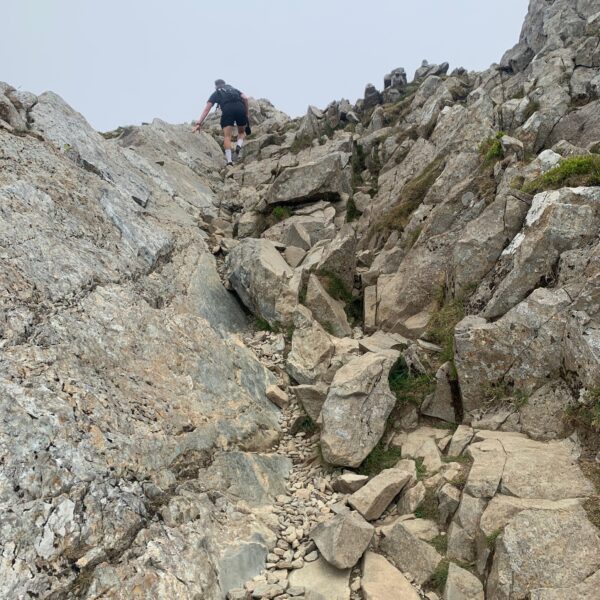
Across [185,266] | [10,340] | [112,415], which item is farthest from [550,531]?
[185,266]

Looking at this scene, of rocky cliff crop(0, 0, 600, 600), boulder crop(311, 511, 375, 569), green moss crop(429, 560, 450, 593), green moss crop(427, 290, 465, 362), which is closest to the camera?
rocky cliff crop(0, 0, 600, 600)

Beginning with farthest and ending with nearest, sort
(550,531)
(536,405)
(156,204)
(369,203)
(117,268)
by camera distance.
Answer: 1. (369,203)
2. (156,204)
3. (117,268)
4. (536,405)
5. (550,531)

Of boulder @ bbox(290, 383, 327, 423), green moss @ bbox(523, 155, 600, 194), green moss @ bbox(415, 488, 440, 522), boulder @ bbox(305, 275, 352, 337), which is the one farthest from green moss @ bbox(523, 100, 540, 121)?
green moss @ bbox(415, 488, 440, 522)

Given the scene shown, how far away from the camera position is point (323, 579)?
8992 mm

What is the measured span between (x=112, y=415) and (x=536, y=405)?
31.6 feet

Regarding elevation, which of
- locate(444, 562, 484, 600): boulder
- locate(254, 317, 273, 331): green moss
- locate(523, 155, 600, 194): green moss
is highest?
locate(523, 155, 600, 194): green moss

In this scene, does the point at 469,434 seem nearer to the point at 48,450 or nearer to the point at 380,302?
the point at 380,302

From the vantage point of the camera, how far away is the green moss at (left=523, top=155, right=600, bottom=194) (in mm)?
13516

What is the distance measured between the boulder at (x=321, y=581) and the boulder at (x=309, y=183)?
59.5 ft

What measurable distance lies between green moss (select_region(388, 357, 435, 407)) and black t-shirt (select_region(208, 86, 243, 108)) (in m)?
27.5

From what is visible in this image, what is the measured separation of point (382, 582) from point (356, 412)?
4164 mm

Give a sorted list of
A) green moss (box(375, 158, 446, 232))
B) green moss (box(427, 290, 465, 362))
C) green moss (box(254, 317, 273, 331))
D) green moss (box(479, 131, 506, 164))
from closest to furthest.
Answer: green moss (box(427, 290, 465, 362)) < green moss (box(254, 317, 273, 331)) < green moss (box(479, 131, 506, 164)) < green moss (box(375, 158, 446, 232))

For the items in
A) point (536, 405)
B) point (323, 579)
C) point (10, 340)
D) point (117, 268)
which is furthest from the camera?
point (117, 268)

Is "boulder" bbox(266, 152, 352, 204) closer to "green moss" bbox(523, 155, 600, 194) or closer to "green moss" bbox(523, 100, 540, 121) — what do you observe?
"green moss" bbox(523, 100, 540, 121)
